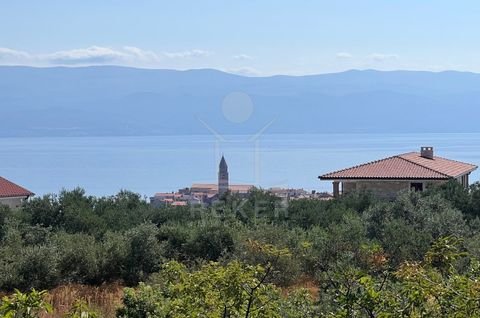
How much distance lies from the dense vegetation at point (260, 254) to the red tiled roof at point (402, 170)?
7.33 meters

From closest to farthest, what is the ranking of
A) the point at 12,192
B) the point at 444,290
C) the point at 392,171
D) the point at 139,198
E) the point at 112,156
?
the point at 444,290
the point at 139,198
the point at 392,171
the point at 12,192
the point at 112,156

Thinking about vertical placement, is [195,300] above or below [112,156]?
below

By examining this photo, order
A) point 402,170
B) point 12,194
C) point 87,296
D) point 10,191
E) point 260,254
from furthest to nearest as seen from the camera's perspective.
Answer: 1. point 10,191
2. point 12,194
3. point 402,170
4. point 87,296
5. point 260,254

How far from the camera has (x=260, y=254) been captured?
11.9 m

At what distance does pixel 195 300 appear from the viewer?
525 centimetres

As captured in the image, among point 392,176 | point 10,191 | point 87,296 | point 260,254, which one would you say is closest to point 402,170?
point 392,176

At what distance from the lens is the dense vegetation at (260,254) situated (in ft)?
15.2

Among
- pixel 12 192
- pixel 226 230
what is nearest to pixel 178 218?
pixel 226 230

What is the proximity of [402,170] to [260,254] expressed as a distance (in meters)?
22.6

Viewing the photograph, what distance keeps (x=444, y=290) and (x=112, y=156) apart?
635ft

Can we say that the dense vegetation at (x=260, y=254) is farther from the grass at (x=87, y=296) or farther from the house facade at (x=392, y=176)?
the house facade at (x=392, y=176)

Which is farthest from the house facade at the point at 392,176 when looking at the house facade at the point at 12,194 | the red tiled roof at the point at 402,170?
the house facade at the point at 12,194

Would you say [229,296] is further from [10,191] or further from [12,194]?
[10,191]

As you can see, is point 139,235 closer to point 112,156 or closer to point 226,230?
point 226,230
